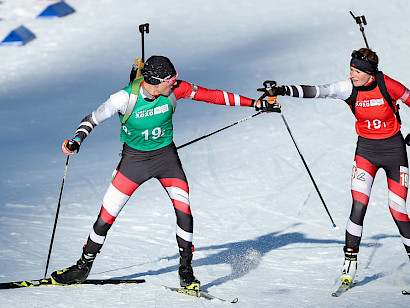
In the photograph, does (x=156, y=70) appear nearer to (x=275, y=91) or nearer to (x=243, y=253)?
(x=275, y=91)

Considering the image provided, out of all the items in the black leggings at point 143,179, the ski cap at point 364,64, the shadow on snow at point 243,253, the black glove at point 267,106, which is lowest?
the shadow on snow at point 243,253

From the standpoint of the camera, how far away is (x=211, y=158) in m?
10.8

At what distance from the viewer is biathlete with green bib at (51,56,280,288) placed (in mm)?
6645

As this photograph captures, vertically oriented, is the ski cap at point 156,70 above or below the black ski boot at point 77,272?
above

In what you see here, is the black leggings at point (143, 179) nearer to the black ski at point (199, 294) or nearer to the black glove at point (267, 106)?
the black ski at point (199, 294)

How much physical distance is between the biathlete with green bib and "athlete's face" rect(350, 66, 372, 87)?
2.21 ft

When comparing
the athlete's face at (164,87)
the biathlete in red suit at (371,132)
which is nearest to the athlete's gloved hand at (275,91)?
the biathlete in red suit at (371,132)

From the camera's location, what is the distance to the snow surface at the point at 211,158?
299 inches

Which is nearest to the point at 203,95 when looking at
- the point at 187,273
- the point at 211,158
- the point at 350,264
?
the point at 187,273

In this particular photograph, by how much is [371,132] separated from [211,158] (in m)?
3.92

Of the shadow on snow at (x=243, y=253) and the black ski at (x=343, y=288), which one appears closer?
the black ski at (x=343, y=288)

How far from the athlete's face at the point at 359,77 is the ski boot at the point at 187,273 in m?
1.80

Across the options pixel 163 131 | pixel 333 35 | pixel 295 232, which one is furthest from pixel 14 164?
pixel 333 35

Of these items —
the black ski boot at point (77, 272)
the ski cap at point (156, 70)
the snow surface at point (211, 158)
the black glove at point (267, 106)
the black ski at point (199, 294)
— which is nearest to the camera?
the ski cap at point (156, 70)
